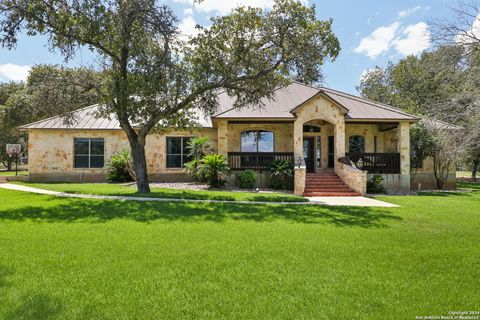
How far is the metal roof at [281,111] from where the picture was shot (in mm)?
18219

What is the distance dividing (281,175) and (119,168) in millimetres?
9660

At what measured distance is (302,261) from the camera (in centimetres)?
515

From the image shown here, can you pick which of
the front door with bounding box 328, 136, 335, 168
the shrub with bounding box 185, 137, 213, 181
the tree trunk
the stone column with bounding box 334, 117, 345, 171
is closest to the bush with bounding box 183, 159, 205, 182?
the shrub with bounding box 185, 137, 213, 181

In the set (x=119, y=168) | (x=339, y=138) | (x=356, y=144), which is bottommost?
(x=119, y=168)

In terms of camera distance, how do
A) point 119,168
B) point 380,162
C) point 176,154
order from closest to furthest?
point 380,162 < point 119,168 < point 176,154

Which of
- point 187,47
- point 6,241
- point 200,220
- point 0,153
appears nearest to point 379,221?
point 200,220

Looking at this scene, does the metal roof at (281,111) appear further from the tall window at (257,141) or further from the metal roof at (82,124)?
the tall window at (257,141)

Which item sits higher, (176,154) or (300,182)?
(176,154)

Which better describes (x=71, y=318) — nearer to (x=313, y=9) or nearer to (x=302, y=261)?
(x=302, y=261)

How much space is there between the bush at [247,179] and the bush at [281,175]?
1058 mm

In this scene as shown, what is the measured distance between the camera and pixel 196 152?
19094 mm

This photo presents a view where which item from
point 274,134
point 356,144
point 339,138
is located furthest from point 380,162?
point 274,134

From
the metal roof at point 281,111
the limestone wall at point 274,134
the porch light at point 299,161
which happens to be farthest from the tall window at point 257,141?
the porch light at point 299,161

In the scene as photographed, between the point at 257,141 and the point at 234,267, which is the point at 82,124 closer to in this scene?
the point at 257,141
